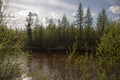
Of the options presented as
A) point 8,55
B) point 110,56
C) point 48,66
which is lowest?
point 48,66

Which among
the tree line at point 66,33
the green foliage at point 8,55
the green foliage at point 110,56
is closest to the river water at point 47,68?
the green foliage at point 8,55

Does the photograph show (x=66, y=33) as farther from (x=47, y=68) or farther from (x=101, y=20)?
(x=47, y=68)

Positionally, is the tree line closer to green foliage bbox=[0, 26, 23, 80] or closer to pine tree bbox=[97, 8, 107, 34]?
pine tree bbox=[97, 8, 107, 34]

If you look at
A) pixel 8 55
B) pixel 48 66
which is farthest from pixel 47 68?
pixel 8 55

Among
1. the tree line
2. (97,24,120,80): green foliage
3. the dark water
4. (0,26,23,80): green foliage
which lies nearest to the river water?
the dark water

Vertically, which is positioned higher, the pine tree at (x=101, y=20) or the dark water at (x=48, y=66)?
the pine tree at (x=101, y=20)

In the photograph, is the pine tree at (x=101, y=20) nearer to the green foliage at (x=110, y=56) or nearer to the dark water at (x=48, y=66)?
the dark water at (x=48, y=66)

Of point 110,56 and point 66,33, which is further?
point 66,33

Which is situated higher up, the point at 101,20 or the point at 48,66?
the point at 101,20

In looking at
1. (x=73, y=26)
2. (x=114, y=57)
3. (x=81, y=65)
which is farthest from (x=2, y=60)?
(x=73, y=26)

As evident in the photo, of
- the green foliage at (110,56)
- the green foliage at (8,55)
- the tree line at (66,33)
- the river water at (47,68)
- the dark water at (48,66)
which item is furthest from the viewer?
the tree line at (66,33)

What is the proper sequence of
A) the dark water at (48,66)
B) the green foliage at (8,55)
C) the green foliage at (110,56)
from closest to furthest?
the green foliage at (8,55)
the green foliage at (110,56)
the dark water at (48,66)

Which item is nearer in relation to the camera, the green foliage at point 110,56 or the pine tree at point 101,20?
the green foliage at point 110,56

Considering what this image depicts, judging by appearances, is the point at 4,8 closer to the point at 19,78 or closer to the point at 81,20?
the point at 19,78
